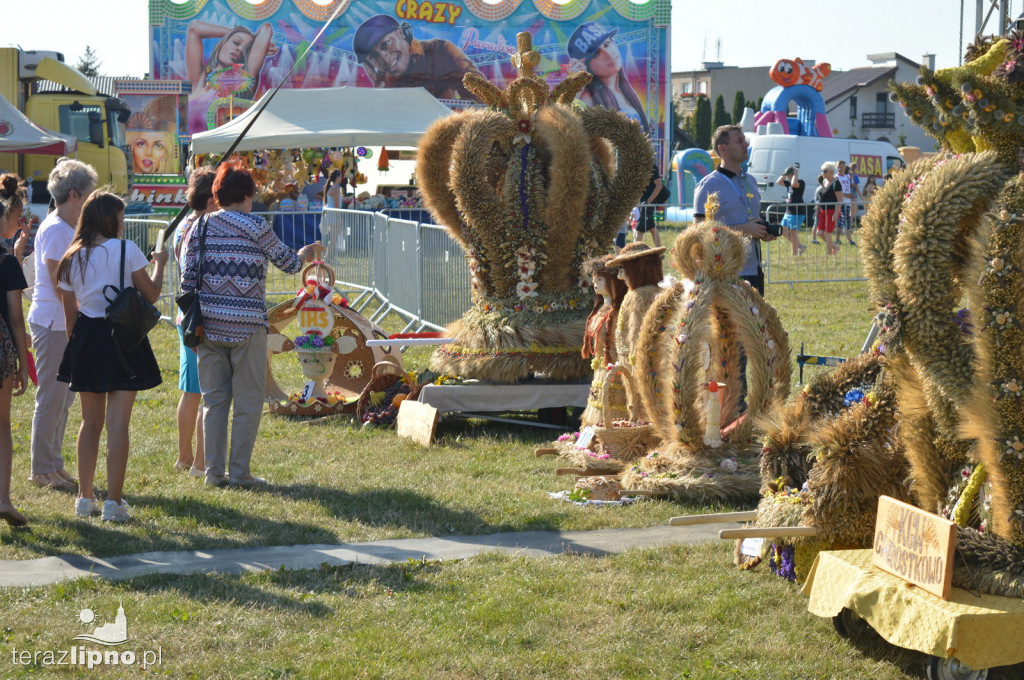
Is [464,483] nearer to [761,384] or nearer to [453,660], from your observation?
[761,384]

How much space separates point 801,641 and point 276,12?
37462 millimetres

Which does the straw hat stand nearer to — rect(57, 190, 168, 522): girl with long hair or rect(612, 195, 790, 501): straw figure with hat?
rect(612, 195, 790, 501): straw figure with hat

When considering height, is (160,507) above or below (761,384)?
below

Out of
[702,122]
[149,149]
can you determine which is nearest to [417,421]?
[149,149]

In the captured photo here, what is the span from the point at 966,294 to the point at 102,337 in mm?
4243

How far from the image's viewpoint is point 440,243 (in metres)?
12.4

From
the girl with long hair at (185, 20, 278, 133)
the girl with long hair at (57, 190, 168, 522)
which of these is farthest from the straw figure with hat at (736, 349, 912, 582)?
the girl with long hair at (185, 20, 278, 133)

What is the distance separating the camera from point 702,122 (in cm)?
6581

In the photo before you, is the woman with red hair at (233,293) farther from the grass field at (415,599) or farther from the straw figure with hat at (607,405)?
the straw figure with hat at (607,405)

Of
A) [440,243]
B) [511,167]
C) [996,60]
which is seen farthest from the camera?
[440,243]

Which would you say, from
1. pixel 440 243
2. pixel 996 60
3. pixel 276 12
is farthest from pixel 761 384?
pixel 276 12

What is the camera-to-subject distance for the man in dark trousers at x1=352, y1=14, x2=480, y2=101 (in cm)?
3928

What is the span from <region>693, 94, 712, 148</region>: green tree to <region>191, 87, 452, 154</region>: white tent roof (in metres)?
45.9

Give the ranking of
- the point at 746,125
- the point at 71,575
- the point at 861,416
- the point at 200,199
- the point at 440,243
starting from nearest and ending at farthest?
the point at 861,416
the point at 71,575
the point at 200,199
the point at 440,243
the point at 746,125
